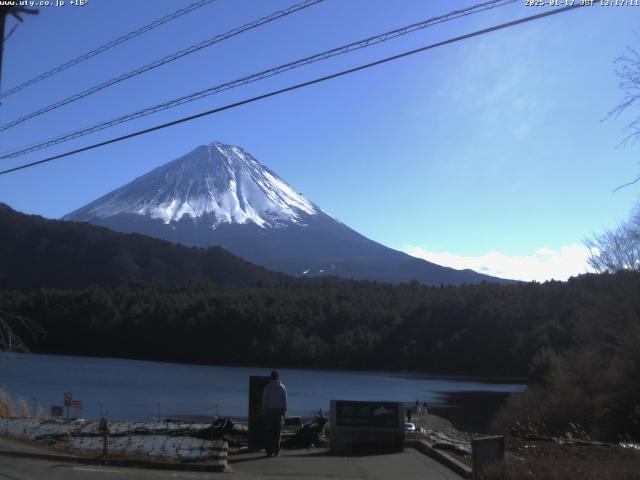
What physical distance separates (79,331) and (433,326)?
46.8 metres

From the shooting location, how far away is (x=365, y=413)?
1408 centimetres

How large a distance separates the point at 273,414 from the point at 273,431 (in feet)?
1.00

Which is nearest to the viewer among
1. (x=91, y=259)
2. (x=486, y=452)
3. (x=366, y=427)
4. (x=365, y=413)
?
(x=486, y=452)

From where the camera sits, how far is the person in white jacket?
1308 cm

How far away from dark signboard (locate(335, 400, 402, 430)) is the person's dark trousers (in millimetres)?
1317

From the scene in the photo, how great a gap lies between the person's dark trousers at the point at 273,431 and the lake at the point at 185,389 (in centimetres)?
2280

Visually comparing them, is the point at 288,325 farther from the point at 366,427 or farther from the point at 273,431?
the point at 273,431

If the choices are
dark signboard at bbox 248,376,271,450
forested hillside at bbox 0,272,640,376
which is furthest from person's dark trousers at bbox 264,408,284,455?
forested hillside at bbox 0,272,640,376

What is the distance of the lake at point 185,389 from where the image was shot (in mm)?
43250

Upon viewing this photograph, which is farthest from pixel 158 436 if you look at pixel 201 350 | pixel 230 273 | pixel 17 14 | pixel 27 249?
pixel 230 273

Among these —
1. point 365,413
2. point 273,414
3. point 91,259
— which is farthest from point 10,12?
point 91,259

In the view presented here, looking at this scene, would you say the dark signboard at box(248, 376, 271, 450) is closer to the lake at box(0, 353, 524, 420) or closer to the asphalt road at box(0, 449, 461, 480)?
the asphalt road at box(0, 449, 461, 480)

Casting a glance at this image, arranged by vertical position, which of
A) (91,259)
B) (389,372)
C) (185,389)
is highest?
(91,259)

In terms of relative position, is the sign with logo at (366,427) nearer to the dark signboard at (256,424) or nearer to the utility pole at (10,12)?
the dark signboard at (256,424)
